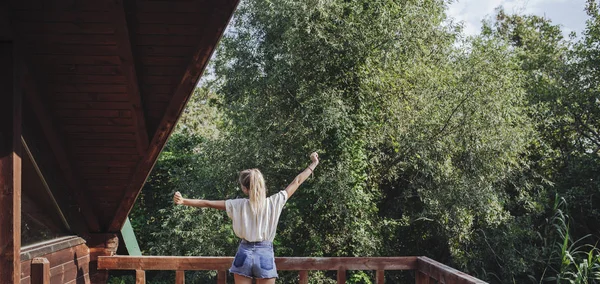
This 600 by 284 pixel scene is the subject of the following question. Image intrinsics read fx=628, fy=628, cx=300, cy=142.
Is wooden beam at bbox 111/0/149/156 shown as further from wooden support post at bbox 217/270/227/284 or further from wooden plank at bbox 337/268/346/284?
wooden plank at bbox 337/268/346/284

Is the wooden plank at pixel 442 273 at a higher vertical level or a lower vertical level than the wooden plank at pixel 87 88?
lower

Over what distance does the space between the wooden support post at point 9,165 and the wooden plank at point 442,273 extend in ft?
8.21

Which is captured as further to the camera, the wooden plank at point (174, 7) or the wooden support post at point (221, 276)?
the wooden support post at point (221, 276)

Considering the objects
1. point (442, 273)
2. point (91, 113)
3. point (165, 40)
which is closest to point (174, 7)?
point (165, 40)

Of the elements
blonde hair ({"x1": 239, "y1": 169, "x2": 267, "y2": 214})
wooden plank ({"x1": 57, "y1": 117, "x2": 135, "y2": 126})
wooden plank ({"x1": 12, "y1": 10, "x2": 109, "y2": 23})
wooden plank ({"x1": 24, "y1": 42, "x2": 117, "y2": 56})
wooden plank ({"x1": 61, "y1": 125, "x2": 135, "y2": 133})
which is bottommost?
blonde hair ({"x1": 239, "y1": 169, "x2": 267, "y2": 214})

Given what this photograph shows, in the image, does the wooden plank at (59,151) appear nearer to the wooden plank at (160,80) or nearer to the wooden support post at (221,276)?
the wooden plank at (160,80)

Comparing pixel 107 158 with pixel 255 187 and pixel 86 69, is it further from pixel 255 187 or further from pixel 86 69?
pixel 255 187

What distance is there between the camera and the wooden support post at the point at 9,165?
10.6 ft

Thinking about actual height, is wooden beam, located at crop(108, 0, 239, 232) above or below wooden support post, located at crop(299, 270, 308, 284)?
above

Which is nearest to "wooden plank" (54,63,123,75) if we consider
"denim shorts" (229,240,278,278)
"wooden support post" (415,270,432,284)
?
"denim shorts" (229,240,278,278)

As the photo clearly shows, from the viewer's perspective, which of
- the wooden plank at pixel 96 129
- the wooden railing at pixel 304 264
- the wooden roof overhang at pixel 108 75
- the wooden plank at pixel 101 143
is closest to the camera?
Answer: the wooden roof overhang at pixel 108 75

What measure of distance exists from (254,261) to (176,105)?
3.96ft

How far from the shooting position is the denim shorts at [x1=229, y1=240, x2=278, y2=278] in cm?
382

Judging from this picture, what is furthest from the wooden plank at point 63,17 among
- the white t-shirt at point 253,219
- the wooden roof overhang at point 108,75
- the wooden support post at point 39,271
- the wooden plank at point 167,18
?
the wooden support post at point 39,271
